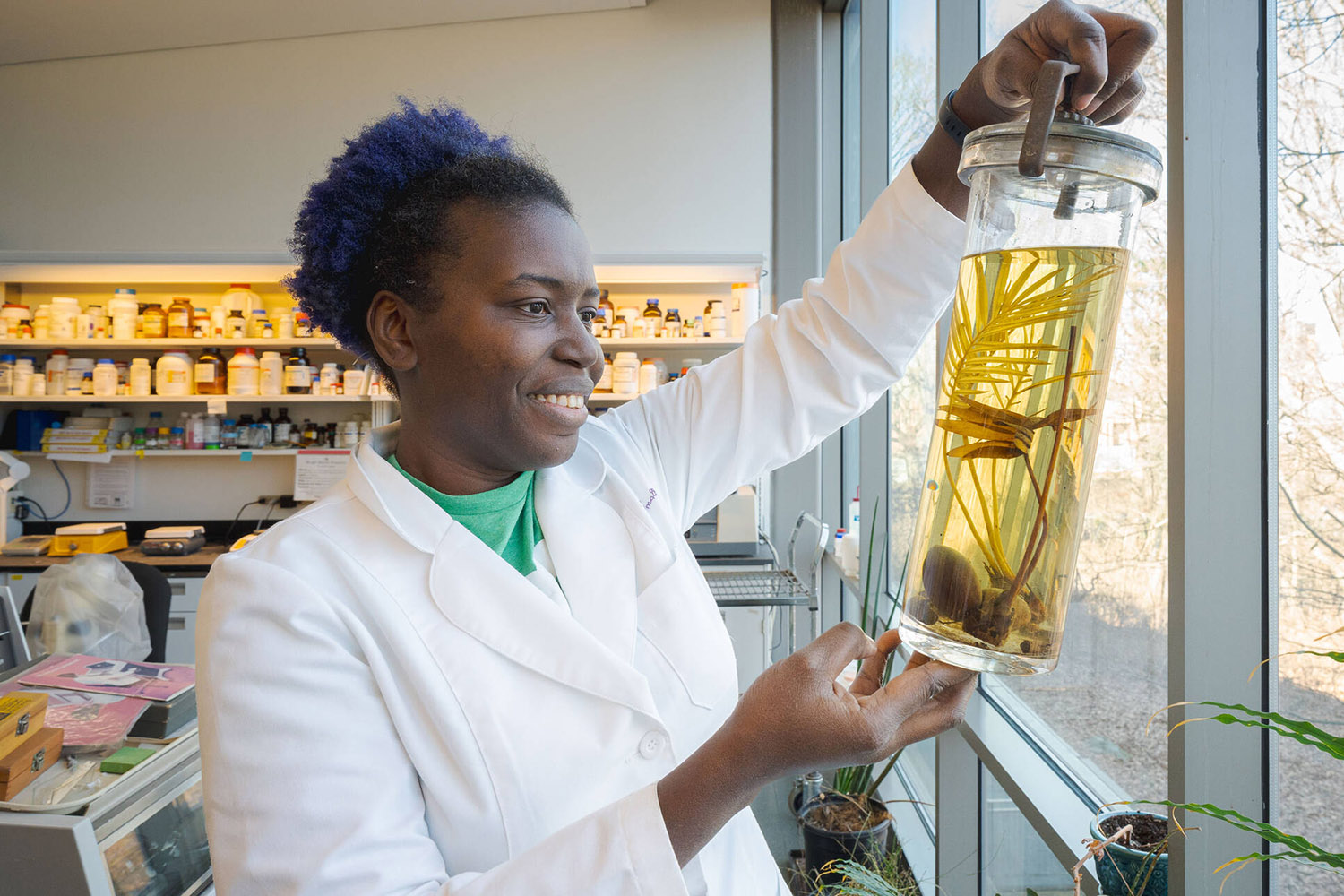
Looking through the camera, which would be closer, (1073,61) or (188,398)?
(1073,61)

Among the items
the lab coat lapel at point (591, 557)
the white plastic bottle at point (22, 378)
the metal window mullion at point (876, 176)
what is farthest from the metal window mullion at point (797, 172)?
the white plastic bottle at point (22, 378)

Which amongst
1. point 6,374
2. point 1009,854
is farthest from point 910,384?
point 6,374

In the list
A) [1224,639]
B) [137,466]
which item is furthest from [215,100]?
[1224,639]

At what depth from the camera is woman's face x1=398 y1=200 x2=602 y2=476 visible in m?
0.92

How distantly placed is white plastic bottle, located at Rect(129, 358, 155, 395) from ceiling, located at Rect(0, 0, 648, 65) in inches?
64.2

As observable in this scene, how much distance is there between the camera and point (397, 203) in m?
0.99

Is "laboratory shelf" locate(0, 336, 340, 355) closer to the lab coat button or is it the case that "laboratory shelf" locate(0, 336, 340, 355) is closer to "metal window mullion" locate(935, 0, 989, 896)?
"metal window mullion" locate(935, 0, 989, 896)

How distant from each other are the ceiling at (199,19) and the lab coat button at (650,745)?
165 inches

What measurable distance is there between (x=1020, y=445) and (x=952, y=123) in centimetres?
44

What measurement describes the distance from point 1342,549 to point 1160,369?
0.41m

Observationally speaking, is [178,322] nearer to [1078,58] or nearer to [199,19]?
[199,19]

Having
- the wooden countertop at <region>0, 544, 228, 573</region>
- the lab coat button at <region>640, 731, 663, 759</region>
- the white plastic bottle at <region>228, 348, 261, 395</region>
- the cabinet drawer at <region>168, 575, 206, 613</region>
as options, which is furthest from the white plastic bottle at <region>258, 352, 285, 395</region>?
the lab coat button at <region>640, 731, 663, 759</region>

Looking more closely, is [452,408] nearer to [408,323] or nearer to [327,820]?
[408,323]

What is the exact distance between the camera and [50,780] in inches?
55.1
